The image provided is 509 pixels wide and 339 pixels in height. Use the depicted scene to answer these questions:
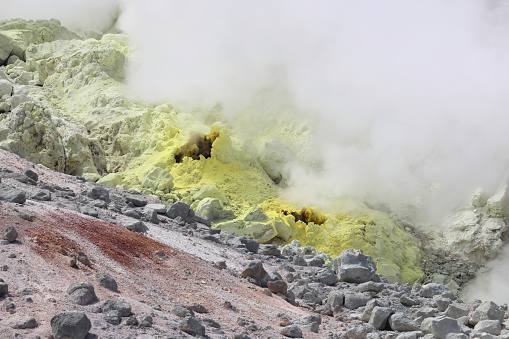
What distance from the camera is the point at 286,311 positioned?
18.1 feet

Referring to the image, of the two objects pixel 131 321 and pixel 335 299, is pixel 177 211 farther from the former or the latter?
pixel 131 321

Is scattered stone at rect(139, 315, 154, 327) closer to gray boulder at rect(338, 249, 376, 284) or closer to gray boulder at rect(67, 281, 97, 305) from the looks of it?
gray boulder at rect(67, 281, 97, 305)

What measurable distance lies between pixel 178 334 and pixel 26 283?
98 centimetres

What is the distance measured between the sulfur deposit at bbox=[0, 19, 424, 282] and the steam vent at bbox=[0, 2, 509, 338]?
36 millimetres

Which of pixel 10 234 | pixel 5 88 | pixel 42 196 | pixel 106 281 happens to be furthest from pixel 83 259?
pixel 5 88

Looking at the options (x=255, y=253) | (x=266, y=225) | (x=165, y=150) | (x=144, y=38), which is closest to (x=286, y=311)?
(x=255, y=253)

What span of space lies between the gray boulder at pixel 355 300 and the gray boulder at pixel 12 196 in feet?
10.4

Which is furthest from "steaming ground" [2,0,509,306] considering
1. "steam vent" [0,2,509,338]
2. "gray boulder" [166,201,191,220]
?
"gray boulder" [166,201,191,220]

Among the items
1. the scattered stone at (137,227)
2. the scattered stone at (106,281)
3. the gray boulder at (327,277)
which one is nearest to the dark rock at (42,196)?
the scattered stone at (137,227)

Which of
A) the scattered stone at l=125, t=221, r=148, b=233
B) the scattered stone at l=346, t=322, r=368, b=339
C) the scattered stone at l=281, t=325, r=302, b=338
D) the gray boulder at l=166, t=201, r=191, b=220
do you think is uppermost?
the gray boulder at l=166, t=201, r=191, b=220

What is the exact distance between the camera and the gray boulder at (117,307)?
3725mm

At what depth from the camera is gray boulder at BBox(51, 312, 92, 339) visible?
10.6 ft

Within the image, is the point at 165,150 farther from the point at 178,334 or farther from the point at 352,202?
the point at 178,334

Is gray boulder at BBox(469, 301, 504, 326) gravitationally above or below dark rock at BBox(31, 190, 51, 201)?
above
